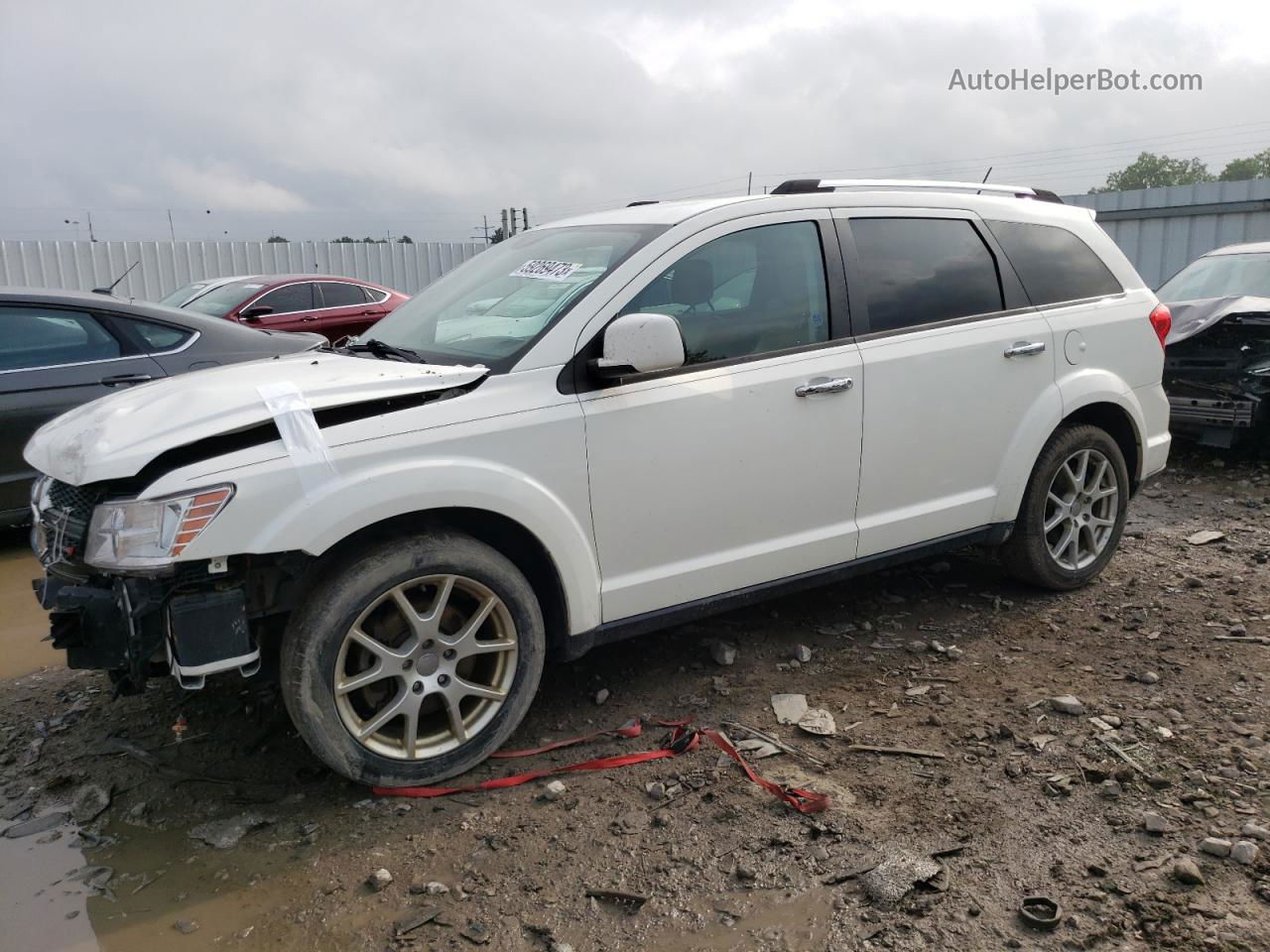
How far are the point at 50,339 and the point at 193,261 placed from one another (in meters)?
15.9

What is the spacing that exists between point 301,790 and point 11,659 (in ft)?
6.87

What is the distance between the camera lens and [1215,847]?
9.12 ft

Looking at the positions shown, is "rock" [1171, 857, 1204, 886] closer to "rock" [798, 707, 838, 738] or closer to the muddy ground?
the muddy ground

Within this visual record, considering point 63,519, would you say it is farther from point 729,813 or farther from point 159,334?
point 159,334

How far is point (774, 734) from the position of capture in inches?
→ 142

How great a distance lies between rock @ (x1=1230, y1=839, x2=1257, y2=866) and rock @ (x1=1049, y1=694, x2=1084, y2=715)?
910mm

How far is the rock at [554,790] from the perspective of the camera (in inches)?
127

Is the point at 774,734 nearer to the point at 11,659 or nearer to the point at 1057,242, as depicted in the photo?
the point at 1057,242

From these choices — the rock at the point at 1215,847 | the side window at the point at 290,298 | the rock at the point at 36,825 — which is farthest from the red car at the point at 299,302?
the rock at the point at 1215,847

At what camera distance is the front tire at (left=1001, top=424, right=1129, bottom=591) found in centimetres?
461

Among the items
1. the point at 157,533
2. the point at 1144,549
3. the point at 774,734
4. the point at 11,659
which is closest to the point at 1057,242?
the point at 1144,549

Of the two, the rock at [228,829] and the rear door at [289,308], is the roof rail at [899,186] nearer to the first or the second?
the rock at [228,829]

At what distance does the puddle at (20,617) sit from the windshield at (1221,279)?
8.17 meters

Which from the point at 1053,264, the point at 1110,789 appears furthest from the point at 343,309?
the point at 1110,789
